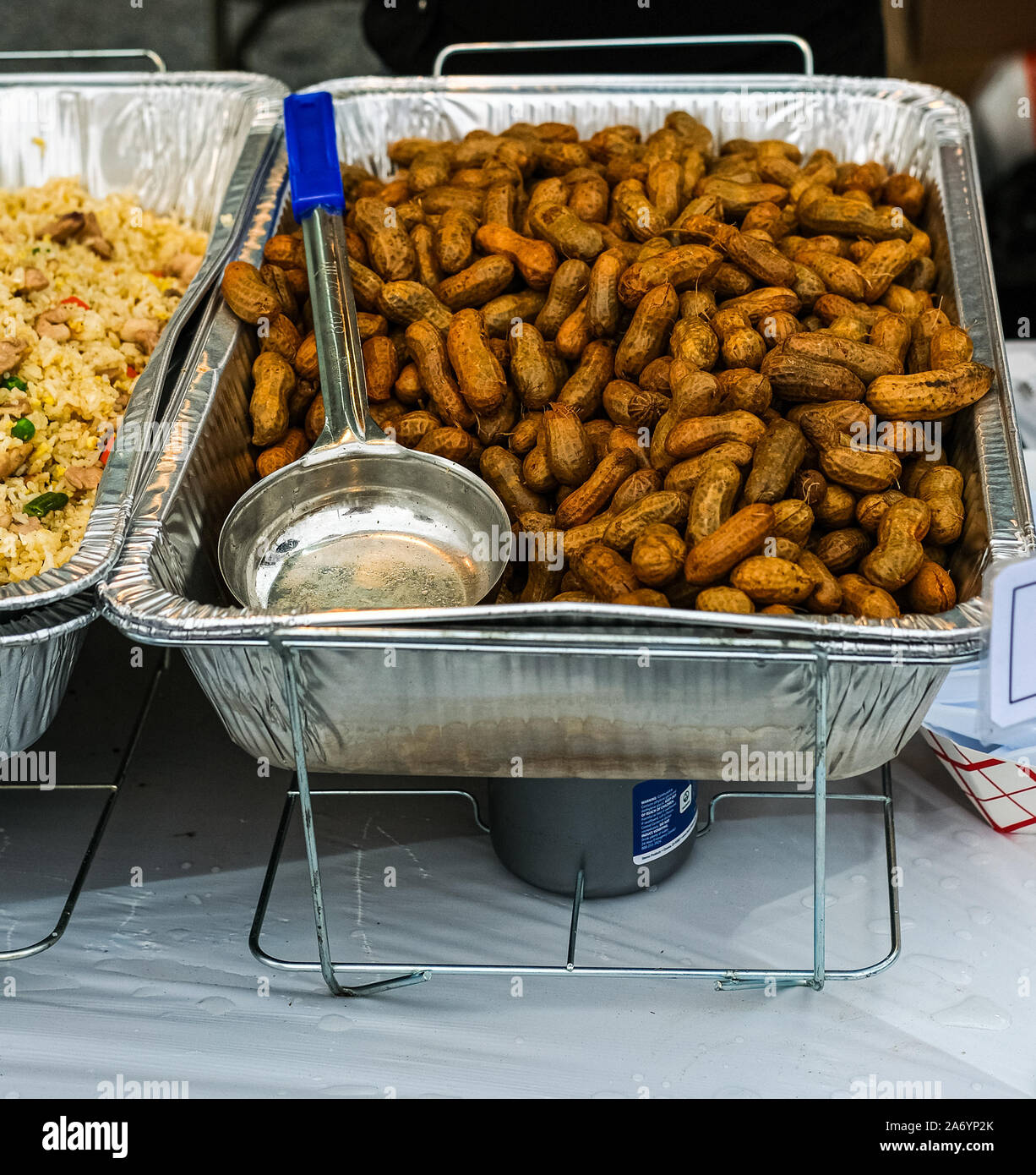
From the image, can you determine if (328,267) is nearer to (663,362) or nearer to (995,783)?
(663,362)

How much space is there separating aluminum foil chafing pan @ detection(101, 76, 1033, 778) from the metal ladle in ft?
0.20

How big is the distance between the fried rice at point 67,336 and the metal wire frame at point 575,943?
1.15ft

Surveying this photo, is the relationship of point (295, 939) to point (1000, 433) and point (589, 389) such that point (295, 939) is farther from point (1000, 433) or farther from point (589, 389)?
point (1000, 433)

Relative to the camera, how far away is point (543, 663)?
94cm

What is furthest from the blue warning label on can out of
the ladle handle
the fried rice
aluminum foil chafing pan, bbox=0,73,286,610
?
aluminum foil chafing pan, bbox=0,73,286,610

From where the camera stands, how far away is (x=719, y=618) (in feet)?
2.95

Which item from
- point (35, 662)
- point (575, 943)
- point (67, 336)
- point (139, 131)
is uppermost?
point (139, 131)

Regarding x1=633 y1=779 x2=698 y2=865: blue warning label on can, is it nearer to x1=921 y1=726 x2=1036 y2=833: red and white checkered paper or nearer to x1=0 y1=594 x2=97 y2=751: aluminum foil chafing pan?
x1=921 y1=726 x2=1036 y2=833: red and white checkered paper

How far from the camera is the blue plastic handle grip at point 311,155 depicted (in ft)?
4.16

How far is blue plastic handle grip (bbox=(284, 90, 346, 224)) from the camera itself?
127 cm

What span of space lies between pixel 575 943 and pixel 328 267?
69 cm

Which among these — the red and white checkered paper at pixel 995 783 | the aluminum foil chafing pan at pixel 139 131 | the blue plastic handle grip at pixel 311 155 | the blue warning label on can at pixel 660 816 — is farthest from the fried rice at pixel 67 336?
the red and white checkered paper at pixel 995 783

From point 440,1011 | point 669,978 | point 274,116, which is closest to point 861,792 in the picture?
point 669,978

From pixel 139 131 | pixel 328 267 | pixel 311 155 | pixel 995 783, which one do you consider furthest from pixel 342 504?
pixel 139 131
